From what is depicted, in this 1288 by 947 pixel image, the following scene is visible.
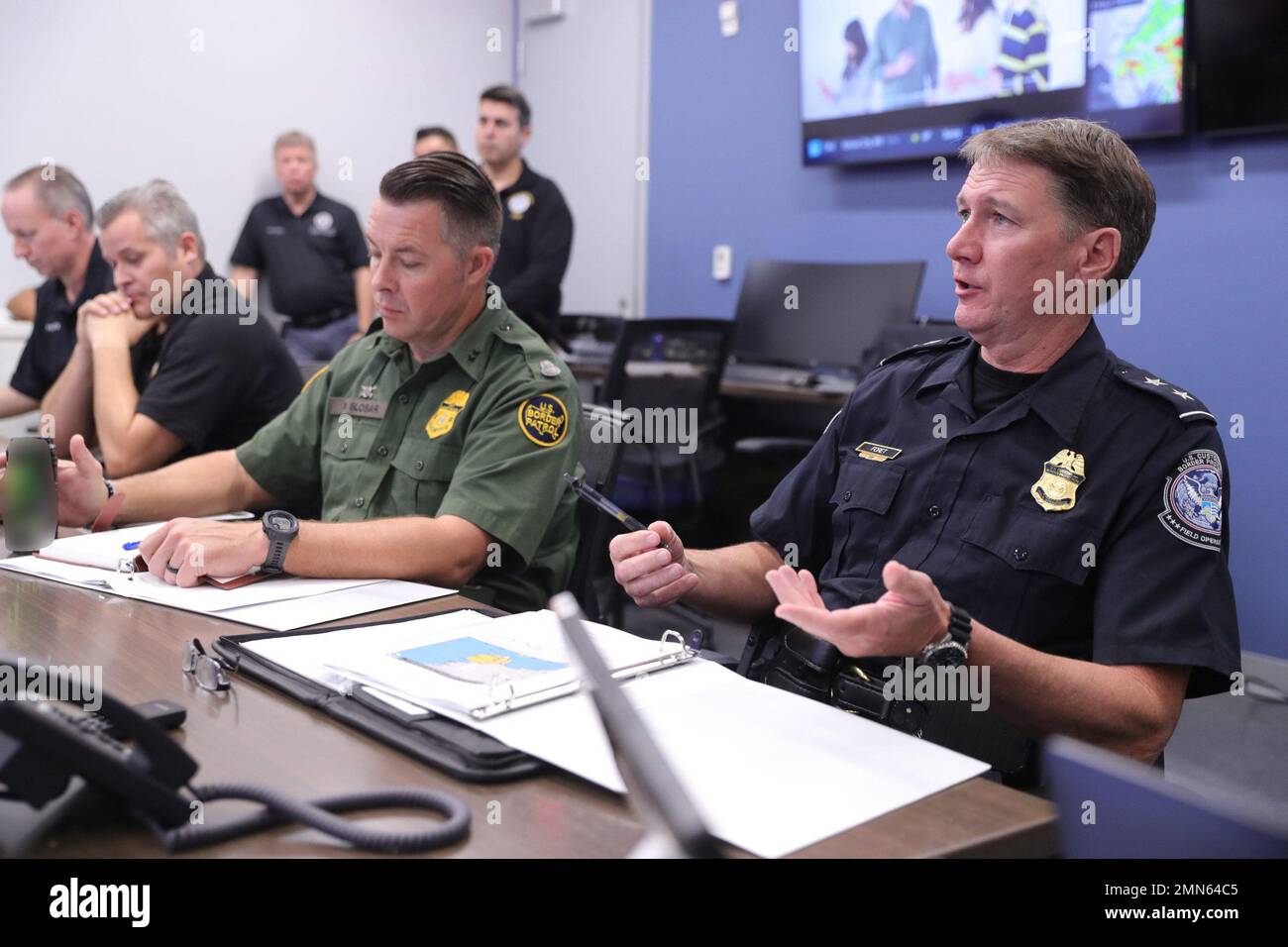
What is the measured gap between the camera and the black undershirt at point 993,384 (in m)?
1.47

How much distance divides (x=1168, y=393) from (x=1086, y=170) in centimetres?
29

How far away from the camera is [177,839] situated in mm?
775

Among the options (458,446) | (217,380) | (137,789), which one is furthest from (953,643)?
(217,380)

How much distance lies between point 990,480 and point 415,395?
3.12 feet

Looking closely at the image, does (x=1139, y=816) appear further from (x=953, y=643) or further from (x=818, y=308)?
(x=818, y=308)

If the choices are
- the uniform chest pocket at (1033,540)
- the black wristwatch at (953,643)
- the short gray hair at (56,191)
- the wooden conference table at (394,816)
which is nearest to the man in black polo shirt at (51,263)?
the short gray hair at (56,191)

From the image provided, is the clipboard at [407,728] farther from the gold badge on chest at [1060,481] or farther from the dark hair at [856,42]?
the dark hair at [856,42]

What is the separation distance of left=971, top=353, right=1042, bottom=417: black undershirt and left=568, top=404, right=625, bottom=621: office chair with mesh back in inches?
23.2

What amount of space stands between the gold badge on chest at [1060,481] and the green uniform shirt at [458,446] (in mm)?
704

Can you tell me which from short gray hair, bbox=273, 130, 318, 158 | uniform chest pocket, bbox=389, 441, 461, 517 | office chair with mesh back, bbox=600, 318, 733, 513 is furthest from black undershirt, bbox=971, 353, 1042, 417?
short gray hair, bbox=273, 130, 318, 158

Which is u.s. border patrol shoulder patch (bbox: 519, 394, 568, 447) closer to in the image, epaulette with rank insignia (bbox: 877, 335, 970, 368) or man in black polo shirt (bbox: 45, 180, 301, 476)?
epaulette with rank insignia (bbox: 877, 335, 970, 368)

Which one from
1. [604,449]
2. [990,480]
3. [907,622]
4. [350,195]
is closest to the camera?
[907,622]

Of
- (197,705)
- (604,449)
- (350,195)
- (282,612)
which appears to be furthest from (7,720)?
(350,195)

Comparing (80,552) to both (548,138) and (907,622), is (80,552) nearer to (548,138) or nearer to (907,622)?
(907,622)
